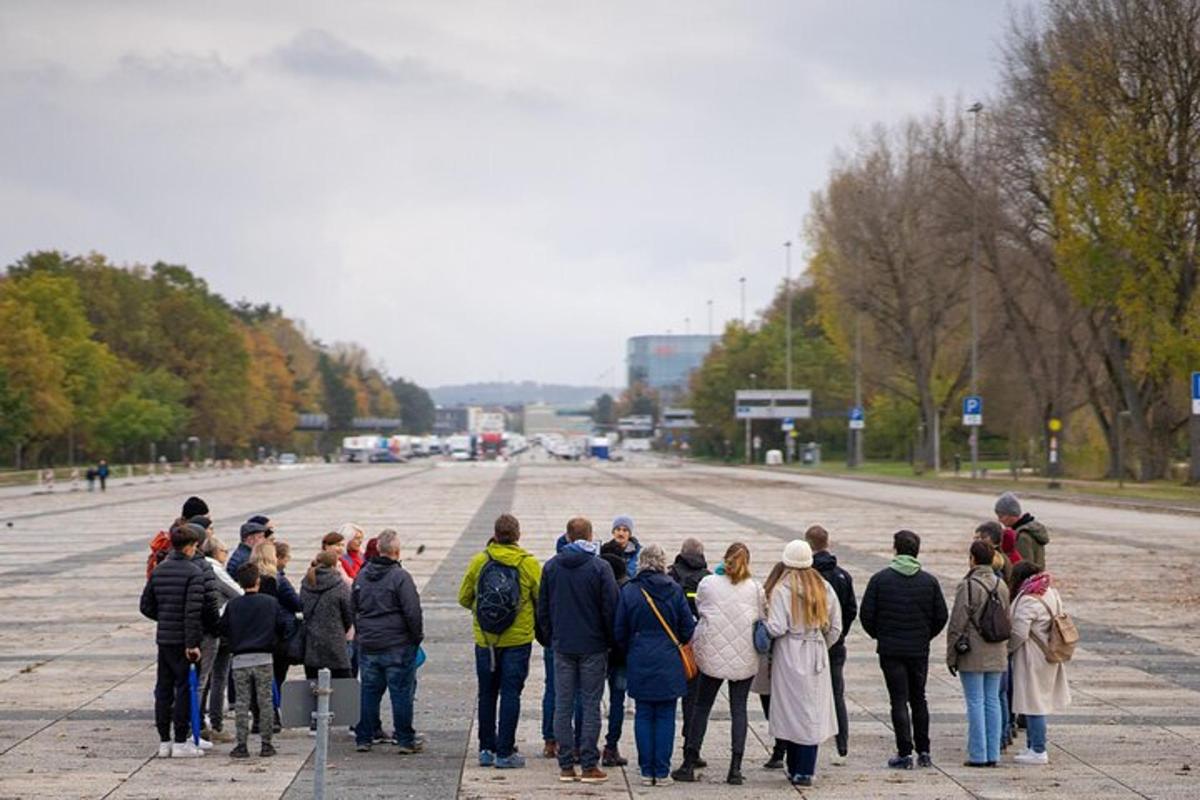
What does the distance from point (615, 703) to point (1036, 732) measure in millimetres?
3104

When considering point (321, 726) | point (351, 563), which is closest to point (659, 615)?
point (321, 726)

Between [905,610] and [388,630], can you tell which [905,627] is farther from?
[388,630]

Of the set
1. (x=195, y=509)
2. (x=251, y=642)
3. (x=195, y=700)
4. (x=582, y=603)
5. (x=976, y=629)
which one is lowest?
(x=195, y=700)

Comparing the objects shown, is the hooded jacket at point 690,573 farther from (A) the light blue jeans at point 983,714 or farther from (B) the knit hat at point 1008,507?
(B) the knit hat at point 1008,507

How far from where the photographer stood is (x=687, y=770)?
428 inches

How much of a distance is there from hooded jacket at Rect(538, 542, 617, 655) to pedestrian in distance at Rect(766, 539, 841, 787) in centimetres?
114

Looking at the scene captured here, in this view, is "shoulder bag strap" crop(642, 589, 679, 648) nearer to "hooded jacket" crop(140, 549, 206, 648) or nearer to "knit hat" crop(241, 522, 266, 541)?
"hooded jacket" crop(140, 549, 206, 648)

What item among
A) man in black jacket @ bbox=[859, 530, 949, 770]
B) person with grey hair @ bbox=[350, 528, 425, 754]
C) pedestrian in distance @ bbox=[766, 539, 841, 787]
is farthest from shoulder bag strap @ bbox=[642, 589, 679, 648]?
person with grey hair @ bbox=[350, 528, 425, 754]

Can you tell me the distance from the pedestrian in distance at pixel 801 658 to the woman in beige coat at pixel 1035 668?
1663mm

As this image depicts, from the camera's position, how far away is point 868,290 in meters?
80.5

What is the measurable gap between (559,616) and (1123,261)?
5189 cm

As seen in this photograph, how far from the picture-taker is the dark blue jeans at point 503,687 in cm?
1113

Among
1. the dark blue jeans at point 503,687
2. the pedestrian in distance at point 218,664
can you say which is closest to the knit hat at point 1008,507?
the dark blue jeans at point 503,687

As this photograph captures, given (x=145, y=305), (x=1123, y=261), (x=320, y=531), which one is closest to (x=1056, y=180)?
(x=1123, y=261)
